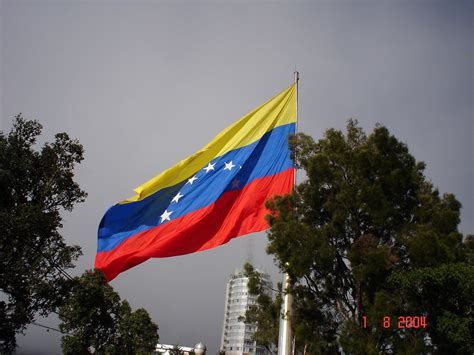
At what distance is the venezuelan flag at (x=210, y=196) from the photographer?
13.3 metres

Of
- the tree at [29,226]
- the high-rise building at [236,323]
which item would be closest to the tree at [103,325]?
the tree at [29,226]

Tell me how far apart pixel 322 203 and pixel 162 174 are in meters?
5.42

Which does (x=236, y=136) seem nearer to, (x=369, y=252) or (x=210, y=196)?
(x=210, y=196)

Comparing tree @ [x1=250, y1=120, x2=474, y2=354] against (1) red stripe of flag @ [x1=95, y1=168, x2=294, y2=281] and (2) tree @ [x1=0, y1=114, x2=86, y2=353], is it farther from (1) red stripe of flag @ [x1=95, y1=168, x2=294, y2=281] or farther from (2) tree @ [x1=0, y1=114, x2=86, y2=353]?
(2) tree @ [x1=0, y1=114, x2=86, y2=353]

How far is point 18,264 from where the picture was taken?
1756 cm

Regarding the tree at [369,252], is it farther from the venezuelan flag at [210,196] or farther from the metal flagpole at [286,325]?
the venezuelan flag at [210,196]

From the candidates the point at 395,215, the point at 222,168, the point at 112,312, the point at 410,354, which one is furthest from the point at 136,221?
the point at 112,312

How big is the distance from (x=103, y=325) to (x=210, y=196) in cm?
2164

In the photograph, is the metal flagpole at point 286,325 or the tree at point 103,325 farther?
the tree at point 103,325

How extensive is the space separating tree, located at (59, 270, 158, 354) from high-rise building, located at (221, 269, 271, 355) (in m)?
104

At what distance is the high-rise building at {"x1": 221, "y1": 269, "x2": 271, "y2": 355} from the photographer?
139 m

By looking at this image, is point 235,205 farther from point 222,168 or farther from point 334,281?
point 334,281

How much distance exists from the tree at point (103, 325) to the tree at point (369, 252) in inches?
771
